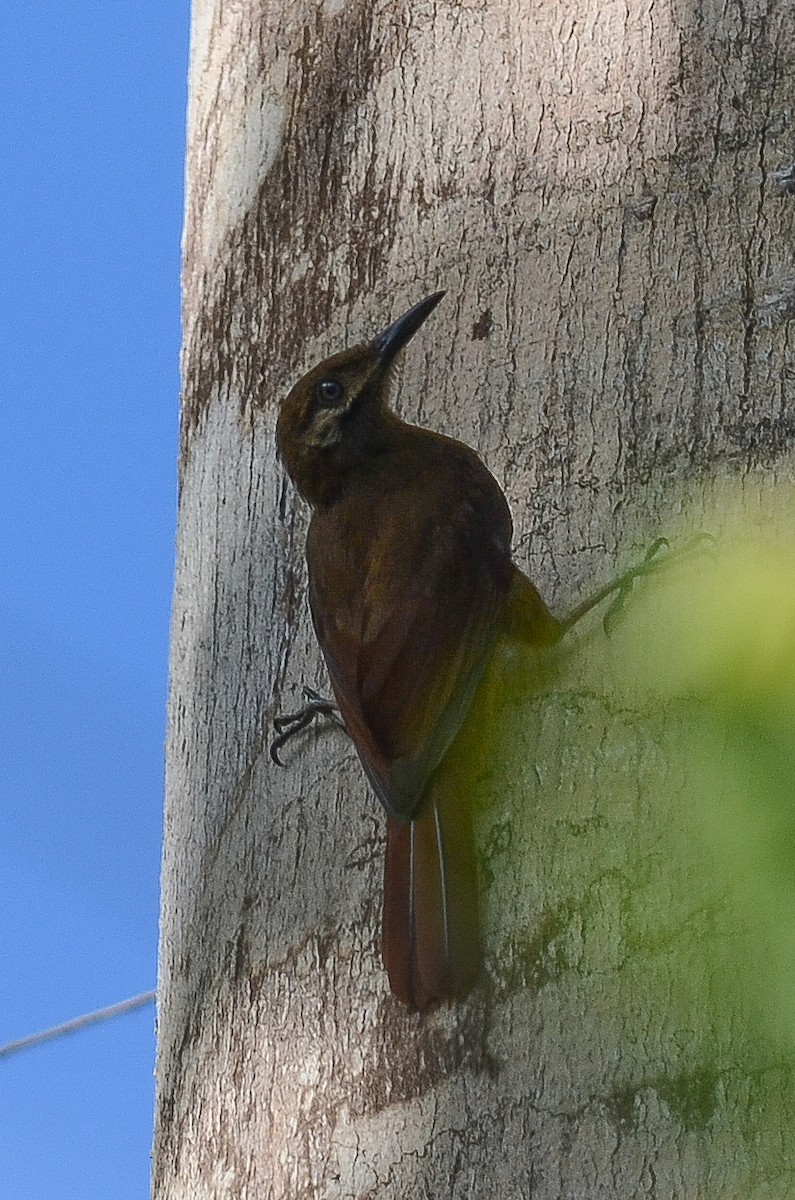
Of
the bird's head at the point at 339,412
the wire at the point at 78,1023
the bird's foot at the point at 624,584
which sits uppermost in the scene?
the bird's head at the point at 339,412

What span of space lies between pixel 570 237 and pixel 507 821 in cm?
73

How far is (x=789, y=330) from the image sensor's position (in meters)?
1.68

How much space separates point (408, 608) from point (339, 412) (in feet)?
1.43

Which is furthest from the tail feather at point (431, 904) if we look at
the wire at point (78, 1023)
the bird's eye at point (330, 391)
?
the wire at point (78, 1023)

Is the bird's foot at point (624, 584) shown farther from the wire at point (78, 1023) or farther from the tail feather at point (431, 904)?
the wire at point (78, 1023)

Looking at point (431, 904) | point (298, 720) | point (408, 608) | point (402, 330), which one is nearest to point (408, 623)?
point (408, 608)

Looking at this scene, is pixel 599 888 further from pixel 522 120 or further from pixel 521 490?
pixel 522 120

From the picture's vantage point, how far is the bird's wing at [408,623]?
178cm

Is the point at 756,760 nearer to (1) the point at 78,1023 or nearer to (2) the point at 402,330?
(2) the point at 402,330

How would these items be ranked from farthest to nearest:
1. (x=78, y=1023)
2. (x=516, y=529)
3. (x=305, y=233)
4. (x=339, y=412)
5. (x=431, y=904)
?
(x=78, y=1023) < (x=339, y=412) < (x=305, y=233) < (x=516, y=529) < (x=431, y=904)

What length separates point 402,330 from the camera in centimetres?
196

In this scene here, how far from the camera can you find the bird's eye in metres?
2.18

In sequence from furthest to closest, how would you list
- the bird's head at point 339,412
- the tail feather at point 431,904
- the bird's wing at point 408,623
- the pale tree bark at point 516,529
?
the bird's head at point 339,412, the bird's wing at point 408,623, the tail feather at point 431,904, the pale tree bark at point 516,529

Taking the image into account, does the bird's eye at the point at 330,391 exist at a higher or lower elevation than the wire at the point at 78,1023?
higher
